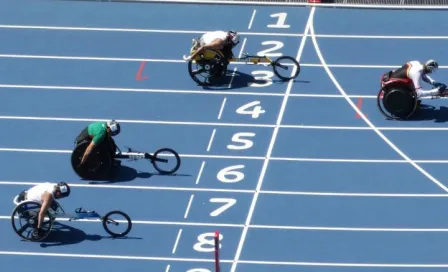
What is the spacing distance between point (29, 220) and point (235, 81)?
287 inches

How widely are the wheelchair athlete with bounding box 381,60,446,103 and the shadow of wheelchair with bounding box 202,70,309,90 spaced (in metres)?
2.86

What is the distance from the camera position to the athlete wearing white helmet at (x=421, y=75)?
31.0 metres

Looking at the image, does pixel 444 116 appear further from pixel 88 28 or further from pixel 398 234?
pixel 88 28

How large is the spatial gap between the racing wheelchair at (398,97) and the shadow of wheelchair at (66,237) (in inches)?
261

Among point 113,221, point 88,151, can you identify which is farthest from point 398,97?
point 113,221

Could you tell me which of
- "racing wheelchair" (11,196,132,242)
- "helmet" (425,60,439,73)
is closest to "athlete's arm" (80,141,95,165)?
"racing wheelchair" (11,196,132,242)

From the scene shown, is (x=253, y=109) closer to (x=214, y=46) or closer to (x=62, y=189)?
(x=214, y=46)

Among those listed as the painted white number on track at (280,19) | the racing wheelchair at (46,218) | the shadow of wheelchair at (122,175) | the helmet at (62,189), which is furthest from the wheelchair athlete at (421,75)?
the helmet at (62,189)

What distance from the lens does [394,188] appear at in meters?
29.3

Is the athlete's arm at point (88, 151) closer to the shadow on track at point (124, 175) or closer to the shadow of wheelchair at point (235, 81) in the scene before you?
the shadow on track at point (124, 175)

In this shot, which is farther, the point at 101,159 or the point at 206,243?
the point at 101,159

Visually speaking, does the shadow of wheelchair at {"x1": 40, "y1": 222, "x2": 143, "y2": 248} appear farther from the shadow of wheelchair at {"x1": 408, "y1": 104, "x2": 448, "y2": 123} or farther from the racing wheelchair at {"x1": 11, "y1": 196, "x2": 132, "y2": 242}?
the shadow of wheelchair at {"x1": 408, "y1": 104, "x2": 448, "y2": 123}

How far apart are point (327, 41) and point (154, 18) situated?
4.23 metres

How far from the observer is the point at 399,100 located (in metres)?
31.3
